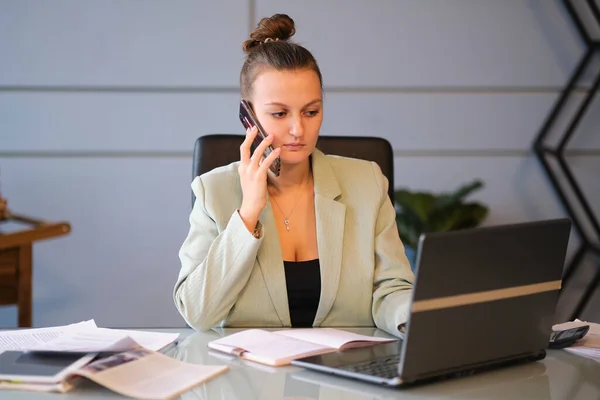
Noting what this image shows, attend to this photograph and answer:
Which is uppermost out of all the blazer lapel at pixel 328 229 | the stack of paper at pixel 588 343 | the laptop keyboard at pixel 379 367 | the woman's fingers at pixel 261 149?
the woman's fingers at pixel 261 149

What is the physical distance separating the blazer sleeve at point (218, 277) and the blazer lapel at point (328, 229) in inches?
6.8

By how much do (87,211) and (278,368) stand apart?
2.54 metres

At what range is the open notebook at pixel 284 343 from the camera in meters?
1.46

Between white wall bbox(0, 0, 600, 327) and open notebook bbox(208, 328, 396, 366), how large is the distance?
7.29 ft

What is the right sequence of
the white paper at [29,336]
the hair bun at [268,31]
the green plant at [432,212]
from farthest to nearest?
the green plant at [432,212]
the hair bun at [268,31]
the white paper at [29,336]

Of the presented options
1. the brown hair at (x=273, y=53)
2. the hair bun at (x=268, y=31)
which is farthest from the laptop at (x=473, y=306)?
the hair bun at (x=268, y=31)

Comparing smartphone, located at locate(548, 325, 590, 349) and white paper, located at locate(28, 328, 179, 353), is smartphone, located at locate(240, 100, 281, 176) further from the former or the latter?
smartphone, located at locate(548, 325, 590, 349)

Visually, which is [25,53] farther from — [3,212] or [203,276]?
[203,276]

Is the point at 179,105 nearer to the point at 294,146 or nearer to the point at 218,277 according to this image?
the point at 294,146

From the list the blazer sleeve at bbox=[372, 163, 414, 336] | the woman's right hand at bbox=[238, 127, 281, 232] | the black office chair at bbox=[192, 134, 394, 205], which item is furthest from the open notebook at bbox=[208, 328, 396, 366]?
the black office chair at bbox=[192, 134, 394, 205]

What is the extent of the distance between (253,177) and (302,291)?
11.3 inches

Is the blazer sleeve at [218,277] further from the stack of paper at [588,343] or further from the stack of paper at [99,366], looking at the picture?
the stack of paper at [588,343]

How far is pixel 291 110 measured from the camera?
1901mm

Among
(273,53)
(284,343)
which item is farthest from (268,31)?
(284,343)
